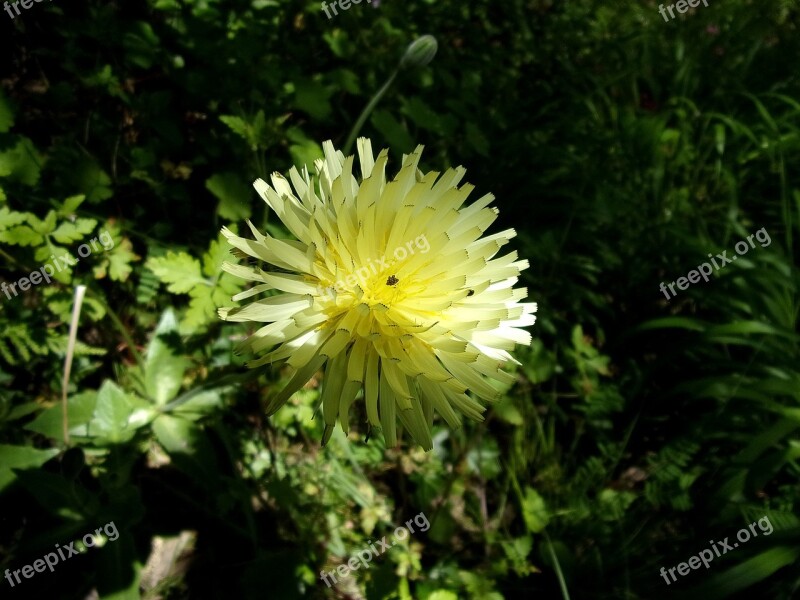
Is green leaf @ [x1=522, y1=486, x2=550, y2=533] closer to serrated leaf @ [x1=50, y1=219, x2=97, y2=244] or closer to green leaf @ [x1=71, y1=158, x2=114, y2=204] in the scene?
serrated leaf @ [x1=50, y1=219, x2=97, y2=244]

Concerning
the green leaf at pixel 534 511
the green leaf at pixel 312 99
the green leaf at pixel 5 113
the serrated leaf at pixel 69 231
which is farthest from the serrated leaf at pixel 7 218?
the green leaf at pixel 534 511

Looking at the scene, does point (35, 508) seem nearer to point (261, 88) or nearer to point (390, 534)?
point (390, 534)

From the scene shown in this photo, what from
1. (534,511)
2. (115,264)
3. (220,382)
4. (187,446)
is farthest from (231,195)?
(534,511)

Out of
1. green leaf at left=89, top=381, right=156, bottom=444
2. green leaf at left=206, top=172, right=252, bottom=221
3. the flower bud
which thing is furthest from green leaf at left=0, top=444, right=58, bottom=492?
the flower bud

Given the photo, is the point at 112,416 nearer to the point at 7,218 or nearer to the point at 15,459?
the point at 15,459

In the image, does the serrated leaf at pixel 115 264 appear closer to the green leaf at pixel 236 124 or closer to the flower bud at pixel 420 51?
the green leaf at pixel 236 124

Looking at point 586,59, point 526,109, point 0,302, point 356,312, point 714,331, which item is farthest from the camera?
point 586,59

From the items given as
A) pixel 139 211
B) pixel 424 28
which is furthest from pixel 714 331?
pixel 139 211
